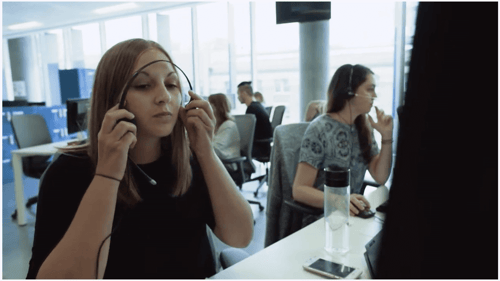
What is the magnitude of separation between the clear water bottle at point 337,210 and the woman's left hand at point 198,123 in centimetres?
41

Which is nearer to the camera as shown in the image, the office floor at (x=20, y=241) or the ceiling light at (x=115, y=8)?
the office floor at (x=20, y=241)

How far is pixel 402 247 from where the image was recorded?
0.60 ft

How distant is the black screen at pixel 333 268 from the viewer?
0.87m

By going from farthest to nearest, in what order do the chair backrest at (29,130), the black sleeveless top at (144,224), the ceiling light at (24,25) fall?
the ceiling light at (24,25) < the chair backrest at (29,130) < the black sleeveless top at (144,224)

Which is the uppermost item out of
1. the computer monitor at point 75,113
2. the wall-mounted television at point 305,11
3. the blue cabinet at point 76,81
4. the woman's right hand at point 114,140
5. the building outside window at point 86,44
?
the building outside window at point 86,44

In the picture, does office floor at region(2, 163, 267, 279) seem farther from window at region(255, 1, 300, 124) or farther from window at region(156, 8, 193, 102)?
window at region(156, 8, 193, 102)

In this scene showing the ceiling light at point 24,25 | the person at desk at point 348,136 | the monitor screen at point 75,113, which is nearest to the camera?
the person at desk at point 348,136

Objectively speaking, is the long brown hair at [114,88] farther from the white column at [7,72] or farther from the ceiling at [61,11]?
the white column at [7,72]

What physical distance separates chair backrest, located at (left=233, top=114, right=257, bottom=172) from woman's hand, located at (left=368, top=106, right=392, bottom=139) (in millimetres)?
1525

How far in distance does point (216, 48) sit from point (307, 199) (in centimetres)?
665

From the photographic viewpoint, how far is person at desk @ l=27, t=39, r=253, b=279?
0.90m

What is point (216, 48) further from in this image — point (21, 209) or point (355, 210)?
point (355, 210)

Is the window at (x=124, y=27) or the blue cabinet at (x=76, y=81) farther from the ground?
the window at (x=124, y=27)

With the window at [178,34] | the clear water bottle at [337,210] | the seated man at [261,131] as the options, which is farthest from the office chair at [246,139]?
the window at [178,34]
